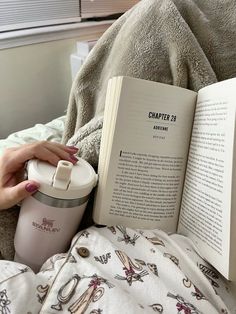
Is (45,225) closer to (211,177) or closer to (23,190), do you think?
(23,190)

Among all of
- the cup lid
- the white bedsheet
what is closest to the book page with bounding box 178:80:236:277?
the cup lid

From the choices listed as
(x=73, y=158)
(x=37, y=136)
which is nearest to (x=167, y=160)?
(x=73, y=158)

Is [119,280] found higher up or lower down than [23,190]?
lower down

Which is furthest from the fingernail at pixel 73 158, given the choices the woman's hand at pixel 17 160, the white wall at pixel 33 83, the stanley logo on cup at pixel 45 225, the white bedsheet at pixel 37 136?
the white wall at pixel 33 83

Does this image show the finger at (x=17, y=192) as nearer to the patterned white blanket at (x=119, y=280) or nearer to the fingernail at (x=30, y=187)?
the fingernail at (x=30, y=187)

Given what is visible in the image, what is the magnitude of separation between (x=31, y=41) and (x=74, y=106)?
596mm

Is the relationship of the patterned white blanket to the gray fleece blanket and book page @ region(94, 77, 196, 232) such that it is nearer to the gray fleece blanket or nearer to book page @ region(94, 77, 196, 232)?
book page @ region(94, 77, 196, 232)

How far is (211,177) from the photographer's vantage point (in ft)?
1.96

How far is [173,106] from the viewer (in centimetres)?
64

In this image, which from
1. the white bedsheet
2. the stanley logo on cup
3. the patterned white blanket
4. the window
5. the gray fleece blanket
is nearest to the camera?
the patterned white blanket

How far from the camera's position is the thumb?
564mm

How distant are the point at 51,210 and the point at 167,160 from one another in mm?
212

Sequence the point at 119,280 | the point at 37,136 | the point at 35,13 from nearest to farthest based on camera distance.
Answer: the point at 119,280, the point at 37,136, the point at 35,13

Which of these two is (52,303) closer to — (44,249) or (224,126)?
(44,249)
